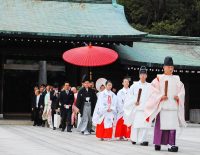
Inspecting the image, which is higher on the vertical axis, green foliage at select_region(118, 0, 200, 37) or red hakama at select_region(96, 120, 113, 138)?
green foliage at select_region(118, 0, 200, 37)

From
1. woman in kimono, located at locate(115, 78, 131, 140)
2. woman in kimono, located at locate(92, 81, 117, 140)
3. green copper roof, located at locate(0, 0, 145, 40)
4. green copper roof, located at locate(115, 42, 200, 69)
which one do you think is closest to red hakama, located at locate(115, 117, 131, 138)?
woman in kimono, located at locate(115, 78, 131, 140)

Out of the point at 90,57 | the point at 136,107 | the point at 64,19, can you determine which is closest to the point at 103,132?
the point at 136,107

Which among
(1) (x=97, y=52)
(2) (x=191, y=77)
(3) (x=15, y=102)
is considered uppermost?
(1) (x=97, y=52)

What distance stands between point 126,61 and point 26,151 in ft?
47.9

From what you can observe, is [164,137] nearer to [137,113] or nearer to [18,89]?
[137,113]

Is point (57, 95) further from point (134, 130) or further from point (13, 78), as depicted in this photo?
point (13, 78)

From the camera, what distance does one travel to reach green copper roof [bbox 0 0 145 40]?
2378 centimetres

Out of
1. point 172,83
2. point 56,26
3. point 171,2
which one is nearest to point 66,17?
point 56,26

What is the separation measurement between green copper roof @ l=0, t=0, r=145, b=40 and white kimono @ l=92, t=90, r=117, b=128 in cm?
844

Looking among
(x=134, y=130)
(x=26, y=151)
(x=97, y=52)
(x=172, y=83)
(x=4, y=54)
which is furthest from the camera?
(x=4, y=54)

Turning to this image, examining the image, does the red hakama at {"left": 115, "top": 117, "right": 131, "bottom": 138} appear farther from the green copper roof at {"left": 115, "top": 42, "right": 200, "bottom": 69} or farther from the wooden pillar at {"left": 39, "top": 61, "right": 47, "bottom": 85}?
the wooden pillar at {"left": 39, "top": 61, "right": 47, "bottom": 85}

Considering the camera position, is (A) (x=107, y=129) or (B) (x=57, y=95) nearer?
(A) (x=107, y=129)

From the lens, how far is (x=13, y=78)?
32875mm

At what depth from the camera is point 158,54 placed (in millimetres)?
27688
